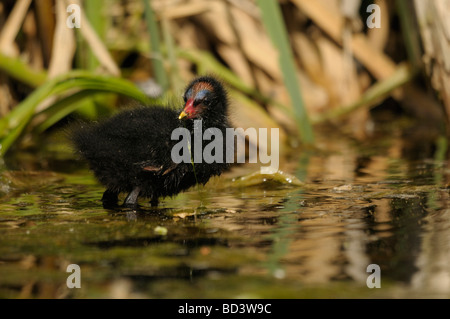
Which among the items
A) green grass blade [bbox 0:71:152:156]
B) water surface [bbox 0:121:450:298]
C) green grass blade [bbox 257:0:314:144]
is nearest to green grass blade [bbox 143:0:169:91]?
green grass blade [bbox 0:71:152:156]

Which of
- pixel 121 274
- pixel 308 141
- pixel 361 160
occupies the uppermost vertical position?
pixel 308 141

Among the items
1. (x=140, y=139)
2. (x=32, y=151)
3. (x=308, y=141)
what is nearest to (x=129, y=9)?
(x=32, y=151)

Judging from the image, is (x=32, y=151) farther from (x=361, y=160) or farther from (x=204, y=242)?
(x=204, y=242)

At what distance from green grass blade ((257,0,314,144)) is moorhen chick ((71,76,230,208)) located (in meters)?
1.91

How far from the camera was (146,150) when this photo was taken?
3.96 metres

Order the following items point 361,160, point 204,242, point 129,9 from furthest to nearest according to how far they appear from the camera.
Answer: point 129,9 < point 361,160 < point 204,242

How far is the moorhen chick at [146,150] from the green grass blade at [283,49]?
1.91m

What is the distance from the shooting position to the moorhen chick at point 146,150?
3.97 meters

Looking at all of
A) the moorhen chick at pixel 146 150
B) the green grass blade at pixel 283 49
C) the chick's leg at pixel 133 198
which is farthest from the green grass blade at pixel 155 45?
the chick's leg at pixel 133 198

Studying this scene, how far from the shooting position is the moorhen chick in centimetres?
397

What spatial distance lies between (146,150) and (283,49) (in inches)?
93.3

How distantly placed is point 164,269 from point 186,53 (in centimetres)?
424

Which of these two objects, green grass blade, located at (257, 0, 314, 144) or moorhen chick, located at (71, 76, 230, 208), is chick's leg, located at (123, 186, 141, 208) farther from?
green grass blade, located at (257, 0, 314, 144)

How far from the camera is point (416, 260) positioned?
8.81ft
